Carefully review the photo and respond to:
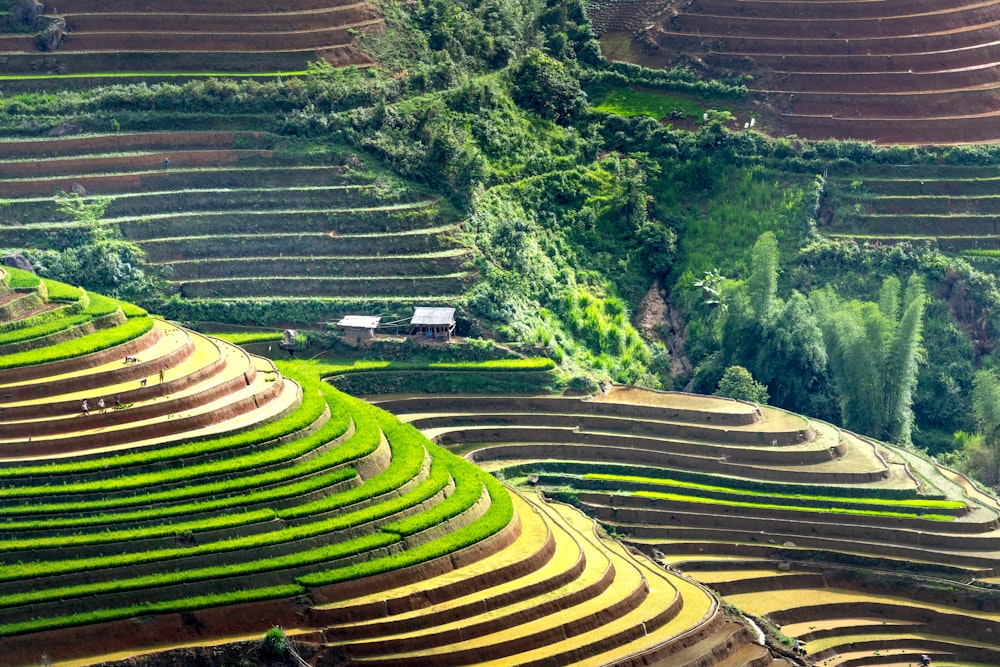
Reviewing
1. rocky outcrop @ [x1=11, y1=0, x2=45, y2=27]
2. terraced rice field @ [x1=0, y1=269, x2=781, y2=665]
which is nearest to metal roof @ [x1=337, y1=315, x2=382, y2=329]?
terraced rice field @ [x1=0, y1=269, x2=781, y2=665]

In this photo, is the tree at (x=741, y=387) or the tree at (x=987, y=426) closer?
the tree at (x=987, y=426)

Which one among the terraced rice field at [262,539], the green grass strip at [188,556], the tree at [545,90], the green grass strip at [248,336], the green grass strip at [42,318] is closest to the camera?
the terraced rice field at [262,539]

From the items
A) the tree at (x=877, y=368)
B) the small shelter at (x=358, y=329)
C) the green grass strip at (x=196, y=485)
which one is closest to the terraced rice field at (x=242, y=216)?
the small shelter at (x=358, y=329)

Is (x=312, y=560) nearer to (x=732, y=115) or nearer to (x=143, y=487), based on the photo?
(x=143, y=487)

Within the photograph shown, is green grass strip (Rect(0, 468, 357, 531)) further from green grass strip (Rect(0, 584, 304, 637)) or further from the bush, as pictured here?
the bush

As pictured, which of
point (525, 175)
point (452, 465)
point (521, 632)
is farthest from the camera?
point (525, 175)

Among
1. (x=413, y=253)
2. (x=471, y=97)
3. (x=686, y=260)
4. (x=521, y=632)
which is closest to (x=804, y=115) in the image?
(x=686, y=260)

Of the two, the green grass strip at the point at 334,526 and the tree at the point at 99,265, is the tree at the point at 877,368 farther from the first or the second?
the tree at the point at 99,265
